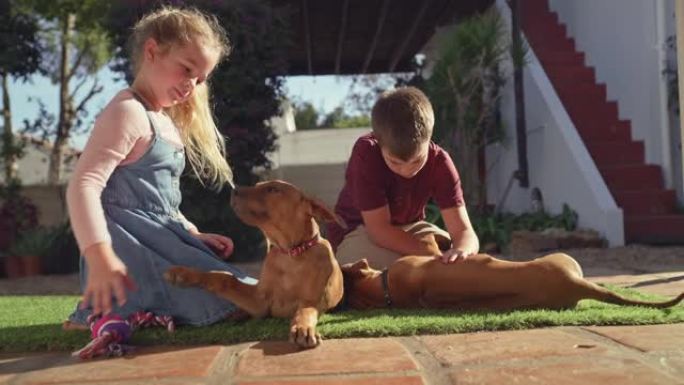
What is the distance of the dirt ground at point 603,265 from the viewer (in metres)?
4.90

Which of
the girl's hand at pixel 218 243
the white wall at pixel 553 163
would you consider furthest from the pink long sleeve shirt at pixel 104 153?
the white wall at pixel 553 163

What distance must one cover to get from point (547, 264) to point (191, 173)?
4.12 m

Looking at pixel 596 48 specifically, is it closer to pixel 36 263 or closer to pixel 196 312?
pixel 36 263

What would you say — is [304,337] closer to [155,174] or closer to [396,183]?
[155,174]

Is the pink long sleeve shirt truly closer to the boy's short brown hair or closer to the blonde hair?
the blonde hair

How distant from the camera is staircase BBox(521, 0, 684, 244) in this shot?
6.53 meters

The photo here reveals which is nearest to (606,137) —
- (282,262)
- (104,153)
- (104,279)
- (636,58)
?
(636,58)

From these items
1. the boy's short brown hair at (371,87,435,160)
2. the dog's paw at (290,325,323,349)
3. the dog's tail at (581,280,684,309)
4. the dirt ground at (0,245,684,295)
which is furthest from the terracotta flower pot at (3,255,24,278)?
the dog's tail at (581,280,684,309)

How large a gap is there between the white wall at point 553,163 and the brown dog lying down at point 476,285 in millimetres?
3807

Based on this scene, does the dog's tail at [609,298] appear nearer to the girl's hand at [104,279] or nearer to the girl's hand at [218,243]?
the girl's hand at [218,243]

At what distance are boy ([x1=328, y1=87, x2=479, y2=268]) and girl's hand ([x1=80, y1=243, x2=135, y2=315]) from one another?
4.28ft

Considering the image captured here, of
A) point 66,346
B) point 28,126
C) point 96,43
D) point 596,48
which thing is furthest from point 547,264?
point 96,43

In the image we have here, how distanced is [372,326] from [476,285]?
55 cm

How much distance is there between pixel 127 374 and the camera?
2031 millimetres
